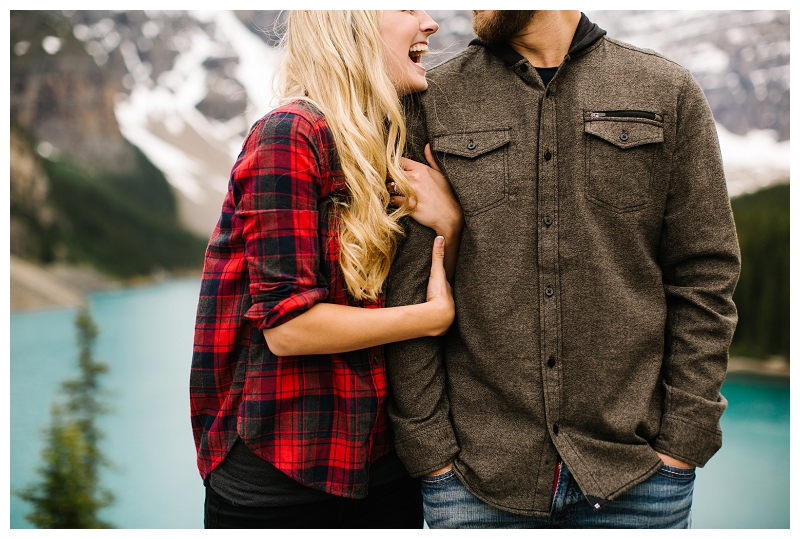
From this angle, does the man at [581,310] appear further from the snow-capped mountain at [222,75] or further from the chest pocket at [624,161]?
the snow-capped mountain at [222,75]

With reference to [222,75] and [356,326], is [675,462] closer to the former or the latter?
[356,326]

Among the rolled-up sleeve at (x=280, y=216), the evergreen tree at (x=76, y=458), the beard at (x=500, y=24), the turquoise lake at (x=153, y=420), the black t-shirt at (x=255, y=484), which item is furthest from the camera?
the turquoise lake at (x=153, y=420)

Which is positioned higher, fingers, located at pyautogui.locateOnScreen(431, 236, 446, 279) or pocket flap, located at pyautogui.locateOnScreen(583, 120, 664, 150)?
pocket flap, located at pyautogui.locateOnScreen(583, 120, 664, 150)

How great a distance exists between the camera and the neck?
1.18 m

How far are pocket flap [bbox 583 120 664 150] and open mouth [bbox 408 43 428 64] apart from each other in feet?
1.22

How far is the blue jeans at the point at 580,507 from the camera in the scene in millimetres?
1081

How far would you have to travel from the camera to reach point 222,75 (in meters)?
6.13

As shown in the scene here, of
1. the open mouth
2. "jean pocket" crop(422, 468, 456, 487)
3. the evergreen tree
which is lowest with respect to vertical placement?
the evergreen tree

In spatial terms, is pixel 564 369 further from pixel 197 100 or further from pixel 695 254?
pixel 197 100

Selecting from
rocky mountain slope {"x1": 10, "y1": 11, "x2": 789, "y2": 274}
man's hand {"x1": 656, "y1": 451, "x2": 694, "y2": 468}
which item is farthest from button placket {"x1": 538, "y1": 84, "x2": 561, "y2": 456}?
rocky mountain slope {"x1": 10, "y1": 11, "x2": 789, "y2": 274}

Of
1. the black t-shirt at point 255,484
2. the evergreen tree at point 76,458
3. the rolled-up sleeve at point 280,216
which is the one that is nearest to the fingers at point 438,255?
the rolled-up sleeve at point 280,216

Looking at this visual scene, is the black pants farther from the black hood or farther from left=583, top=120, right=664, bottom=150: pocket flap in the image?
the black hood

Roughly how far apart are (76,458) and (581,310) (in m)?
5.49

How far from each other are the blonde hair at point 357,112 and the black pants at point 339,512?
0.42 meters
